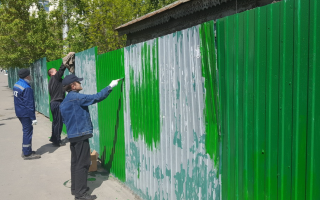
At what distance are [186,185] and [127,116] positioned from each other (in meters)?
1.86

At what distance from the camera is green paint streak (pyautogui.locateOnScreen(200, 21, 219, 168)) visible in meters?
2.95

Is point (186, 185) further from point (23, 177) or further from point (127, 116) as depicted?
point (23, 177)

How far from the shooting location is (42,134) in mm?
9992

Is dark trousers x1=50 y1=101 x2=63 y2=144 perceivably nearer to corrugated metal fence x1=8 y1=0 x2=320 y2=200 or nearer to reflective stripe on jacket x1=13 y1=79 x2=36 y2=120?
reflective stripe on jacket x1=13 y1=79 x2=36 y2=120

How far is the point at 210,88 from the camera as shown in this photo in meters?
3.01

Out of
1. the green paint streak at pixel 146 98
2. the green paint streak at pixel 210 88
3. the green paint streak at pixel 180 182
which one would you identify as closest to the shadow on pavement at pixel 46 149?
the green paint streak at pixel 146 98

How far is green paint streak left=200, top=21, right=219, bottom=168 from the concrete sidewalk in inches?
89.8

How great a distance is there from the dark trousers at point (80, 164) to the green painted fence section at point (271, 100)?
8.74 feet

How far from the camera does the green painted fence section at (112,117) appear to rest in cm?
523

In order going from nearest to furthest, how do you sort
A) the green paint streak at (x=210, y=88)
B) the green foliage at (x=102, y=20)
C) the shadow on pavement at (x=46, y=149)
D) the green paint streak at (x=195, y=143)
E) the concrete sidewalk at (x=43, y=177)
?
the green paint streak at (x=210, y=88)
the green paint streak at (x=195, y=143)
the concrete sidewalk at (x=43, y=177)
the shadow on pavement at (x=46, y=149)
the green foliage at (x=102, y=20)

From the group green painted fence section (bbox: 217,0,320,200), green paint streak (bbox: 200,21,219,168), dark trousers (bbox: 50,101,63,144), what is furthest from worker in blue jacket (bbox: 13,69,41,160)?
green painted fence section (bbox: 217,0,320,200)

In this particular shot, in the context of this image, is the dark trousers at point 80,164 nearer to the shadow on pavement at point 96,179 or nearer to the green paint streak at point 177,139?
the shadow on pavement at point 96,179

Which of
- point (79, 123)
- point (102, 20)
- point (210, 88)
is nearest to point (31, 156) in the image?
point (79, 123)

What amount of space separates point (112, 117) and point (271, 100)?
3.79m
